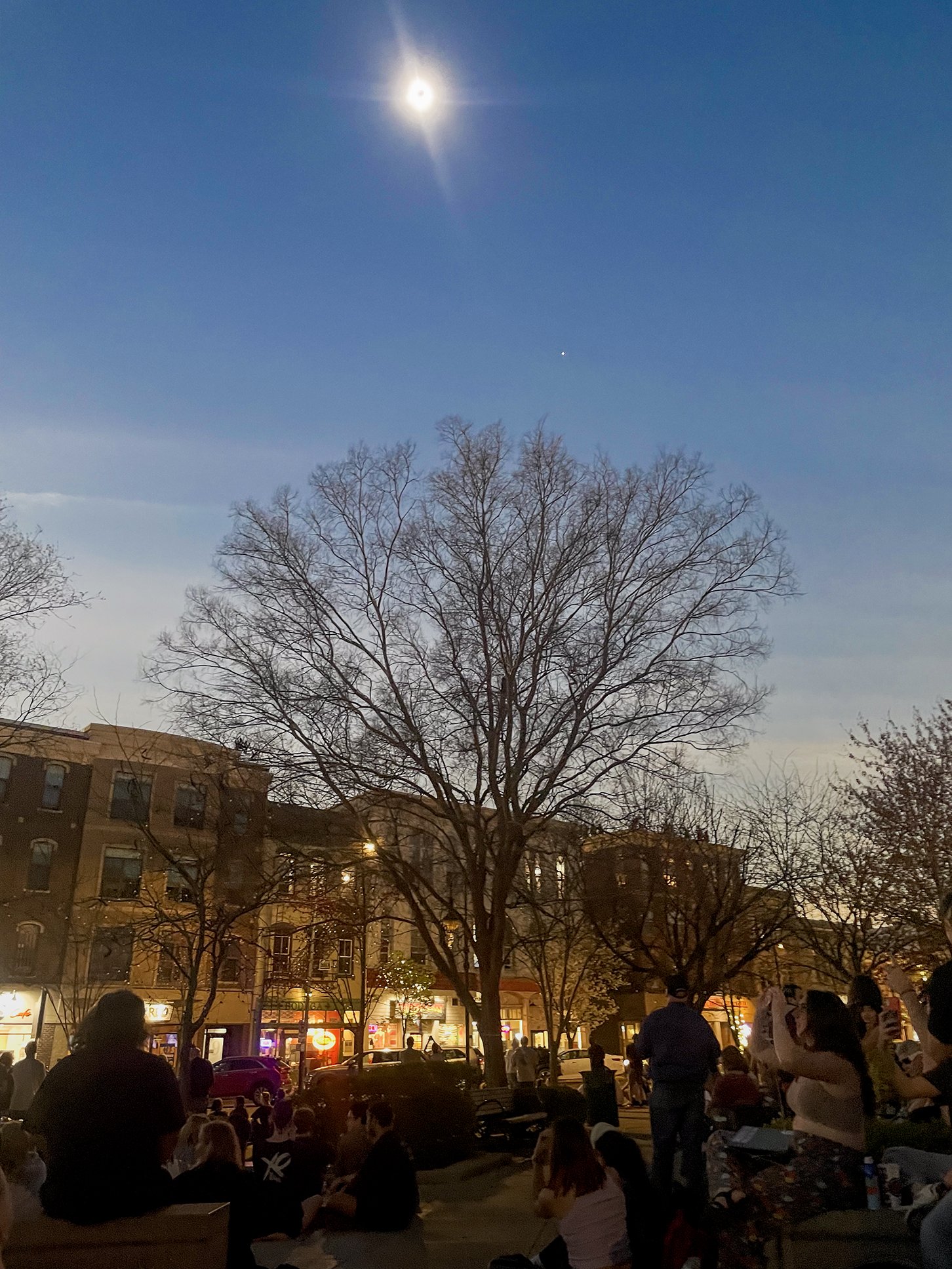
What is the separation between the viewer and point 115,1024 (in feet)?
13.6

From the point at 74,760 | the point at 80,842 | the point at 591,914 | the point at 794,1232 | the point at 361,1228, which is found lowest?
the point at 361,1228

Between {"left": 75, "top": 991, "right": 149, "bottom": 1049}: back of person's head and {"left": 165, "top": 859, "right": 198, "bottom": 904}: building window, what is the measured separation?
43.7 ft

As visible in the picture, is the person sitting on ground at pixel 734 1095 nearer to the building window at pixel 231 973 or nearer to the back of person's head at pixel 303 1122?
the back of person's head at pixel 303 1122

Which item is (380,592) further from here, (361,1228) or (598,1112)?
(361,1228)

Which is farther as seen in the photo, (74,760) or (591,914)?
(74,760)

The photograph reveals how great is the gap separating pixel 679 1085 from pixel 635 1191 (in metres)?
2.05

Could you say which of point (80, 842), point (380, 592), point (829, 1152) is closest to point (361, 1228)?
point (829, 1152)

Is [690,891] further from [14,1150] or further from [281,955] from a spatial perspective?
[14,1150]

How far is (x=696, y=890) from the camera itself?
984 inches

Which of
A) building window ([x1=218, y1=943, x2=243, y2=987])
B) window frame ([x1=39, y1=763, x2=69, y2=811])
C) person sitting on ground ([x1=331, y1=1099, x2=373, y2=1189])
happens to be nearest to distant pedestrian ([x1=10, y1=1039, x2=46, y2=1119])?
person sitting on ground ([x1=331, y1=1099, x2=373, y2=1189])

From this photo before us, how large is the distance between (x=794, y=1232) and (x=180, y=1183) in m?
3.33

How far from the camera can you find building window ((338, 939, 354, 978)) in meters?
26.7

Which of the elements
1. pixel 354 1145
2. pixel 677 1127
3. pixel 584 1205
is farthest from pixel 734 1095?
pixel 584 1205

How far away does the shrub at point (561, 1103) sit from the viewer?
15094 mm
